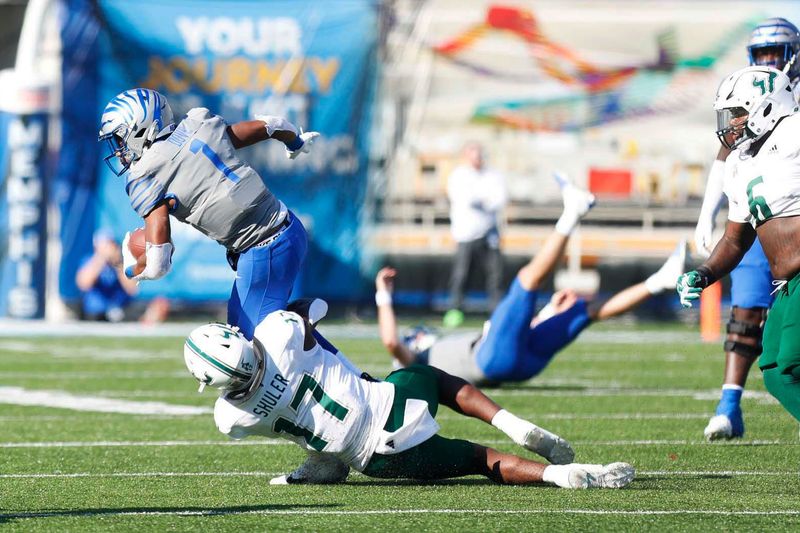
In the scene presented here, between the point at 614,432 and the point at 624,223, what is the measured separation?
410 inches

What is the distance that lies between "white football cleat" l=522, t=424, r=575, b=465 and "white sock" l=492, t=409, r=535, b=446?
16 millimetres

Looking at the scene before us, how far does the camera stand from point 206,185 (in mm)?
6047

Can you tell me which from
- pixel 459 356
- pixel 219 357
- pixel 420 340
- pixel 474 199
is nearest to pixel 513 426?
pixel 219 357

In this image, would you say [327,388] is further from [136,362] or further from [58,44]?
[58,44]

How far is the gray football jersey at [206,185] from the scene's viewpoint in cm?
598

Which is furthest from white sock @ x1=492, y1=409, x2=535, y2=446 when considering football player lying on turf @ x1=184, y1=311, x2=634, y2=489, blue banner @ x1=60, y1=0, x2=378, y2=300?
blue banner @ x1=60, y1=0, x2=378, y2=300

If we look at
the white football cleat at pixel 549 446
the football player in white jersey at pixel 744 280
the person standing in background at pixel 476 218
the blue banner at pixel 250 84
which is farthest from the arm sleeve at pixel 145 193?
the blue banner at pixel 250 84

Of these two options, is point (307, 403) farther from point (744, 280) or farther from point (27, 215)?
point (27, 215)

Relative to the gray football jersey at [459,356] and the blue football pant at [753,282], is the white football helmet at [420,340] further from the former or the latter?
the blue football pant at [753,282]

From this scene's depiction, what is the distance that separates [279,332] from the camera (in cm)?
530

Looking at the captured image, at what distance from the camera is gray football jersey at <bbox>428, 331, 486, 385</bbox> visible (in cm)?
870

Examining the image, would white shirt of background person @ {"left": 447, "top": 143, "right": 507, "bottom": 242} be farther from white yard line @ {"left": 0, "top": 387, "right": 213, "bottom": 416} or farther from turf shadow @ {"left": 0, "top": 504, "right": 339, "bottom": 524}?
turf shadow @ {"left": 0, "top": 504, "right": 339, "bottom": 524}

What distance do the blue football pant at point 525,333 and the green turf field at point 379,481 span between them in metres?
0.25

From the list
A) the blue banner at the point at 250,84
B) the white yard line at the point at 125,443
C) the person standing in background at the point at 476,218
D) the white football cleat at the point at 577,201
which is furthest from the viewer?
the blue banner at the point at 250,84
